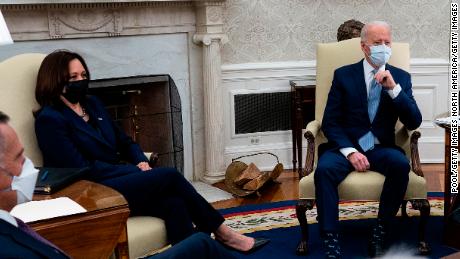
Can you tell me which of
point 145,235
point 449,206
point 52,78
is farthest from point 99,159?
point 449,206

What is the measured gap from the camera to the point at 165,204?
2.72m

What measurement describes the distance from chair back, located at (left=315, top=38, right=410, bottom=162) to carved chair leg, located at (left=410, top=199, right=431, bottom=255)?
2.18 ft

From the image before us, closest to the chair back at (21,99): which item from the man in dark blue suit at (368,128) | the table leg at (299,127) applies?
the man in dark blue suit at (368,128)

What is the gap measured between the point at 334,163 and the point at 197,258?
4.78 feet

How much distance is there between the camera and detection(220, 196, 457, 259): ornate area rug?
10.8 ft

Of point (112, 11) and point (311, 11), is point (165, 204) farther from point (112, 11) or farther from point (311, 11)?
point (311, 11)

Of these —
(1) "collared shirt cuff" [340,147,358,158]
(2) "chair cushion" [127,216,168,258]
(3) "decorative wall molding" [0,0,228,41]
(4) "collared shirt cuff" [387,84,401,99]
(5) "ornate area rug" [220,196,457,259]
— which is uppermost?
(3) "decorative wall molding" [0,0,228,41]

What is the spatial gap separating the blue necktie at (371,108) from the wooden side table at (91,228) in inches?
59.0

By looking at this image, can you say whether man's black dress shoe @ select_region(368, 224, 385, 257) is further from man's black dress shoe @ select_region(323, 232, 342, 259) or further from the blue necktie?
the blue necktie

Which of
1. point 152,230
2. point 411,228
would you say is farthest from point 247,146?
point 152,230

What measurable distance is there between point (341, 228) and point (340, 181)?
0.54 metres

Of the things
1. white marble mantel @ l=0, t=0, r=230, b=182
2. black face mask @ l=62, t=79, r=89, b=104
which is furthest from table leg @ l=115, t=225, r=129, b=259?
white marble mantel @ l=0, t=0, r=230, b=182

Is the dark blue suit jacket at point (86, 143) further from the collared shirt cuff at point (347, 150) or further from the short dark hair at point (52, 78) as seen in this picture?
the collared shirt cuff at point (347, 150)

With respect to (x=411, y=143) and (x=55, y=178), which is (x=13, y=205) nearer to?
(x=55, y=178)
